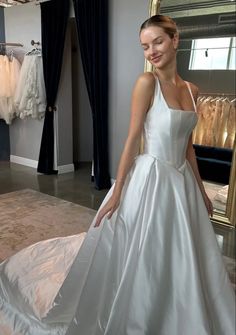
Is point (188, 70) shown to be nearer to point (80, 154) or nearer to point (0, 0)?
point (0, 0)

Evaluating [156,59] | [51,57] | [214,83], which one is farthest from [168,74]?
[51,57]

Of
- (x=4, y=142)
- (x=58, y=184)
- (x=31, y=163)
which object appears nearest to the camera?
(x=58, y=184)

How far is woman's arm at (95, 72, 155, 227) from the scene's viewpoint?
1.16 metres

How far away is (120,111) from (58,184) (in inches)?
47.6

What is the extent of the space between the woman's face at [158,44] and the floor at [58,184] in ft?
7.77

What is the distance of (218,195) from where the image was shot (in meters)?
3.02

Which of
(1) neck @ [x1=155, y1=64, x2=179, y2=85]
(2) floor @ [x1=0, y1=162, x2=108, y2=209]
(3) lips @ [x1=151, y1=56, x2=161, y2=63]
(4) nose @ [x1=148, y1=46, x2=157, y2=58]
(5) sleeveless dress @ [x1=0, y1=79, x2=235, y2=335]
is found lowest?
(2) floor @ [x1=0, y1=162, x2=108, y2=209]

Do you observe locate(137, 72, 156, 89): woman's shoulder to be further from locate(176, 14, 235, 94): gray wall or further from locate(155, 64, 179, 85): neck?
locate(176, 14, 235, 94): gray wall

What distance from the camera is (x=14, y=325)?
5.13 ft

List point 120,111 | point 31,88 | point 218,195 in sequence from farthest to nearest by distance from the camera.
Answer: point 31,88, point 120,111, point 218,195

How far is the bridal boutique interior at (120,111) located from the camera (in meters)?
2.88

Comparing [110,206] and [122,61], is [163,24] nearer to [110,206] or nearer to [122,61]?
[110,206]

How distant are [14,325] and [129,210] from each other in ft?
2.82

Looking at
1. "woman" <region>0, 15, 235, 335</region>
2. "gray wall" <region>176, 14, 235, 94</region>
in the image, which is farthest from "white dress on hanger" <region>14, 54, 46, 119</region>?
"woman" <region>0, 15, 235, 335</region>
